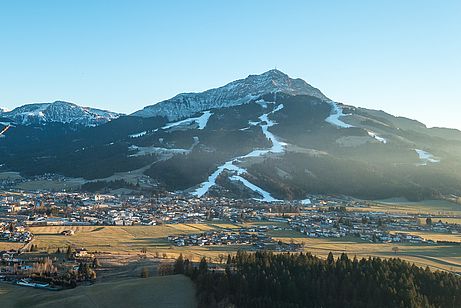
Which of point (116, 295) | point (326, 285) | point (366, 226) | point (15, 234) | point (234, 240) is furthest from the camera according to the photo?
point (366, 226)

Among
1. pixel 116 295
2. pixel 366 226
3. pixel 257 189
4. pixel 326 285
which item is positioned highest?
pixel 257 189

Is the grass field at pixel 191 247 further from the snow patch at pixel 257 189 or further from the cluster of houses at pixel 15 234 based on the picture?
the snow patch at pixel 257 189

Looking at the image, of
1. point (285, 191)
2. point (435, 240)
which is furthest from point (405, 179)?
point (435, 240)

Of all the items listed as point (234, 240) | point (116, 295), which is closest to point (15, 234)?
point (234, 240)

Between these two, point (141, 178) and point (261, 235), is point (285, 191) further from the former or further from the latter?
point (261, 235)

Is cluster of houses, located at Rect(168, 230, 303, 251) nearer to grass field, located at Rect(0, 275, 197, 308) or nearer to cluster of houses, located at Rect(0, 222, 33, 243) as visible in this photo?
cluster of houses, located at Rect(0, 222, 33, 243)

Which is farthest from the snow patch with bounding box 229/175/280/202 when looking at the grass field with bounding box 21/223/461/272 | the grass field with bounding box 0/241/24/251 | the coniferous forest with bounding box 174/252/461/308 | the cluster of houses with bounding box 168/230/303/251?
the coniferous forest with bounding box 174/252/461/308

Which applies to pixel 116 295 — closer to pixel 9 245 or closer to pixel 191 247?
pixel 191 247
